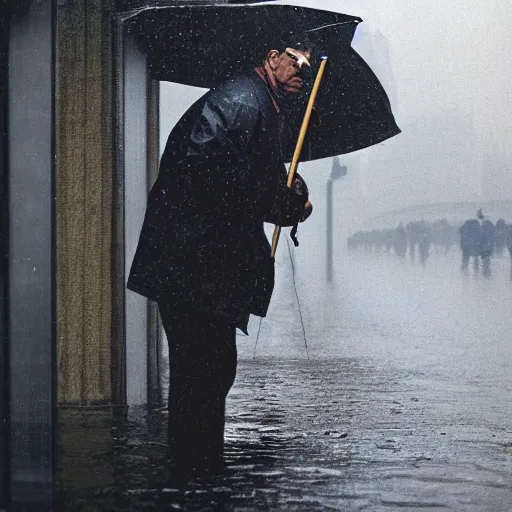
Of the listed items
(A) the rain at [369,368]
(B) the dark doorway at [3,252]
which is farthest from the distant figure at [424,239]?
(B) the dark doorway at [3,252]

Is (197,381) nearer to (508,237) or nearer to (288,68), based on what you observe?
(288,68)

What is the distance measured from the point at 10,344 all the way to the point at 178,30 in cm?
256

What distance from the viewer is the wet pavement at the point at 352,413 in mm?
4465

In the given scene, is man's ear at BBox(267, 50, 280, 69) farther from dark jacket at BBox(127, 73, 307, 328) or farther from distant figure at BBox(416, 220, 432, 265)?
distant figure at BBox(416, 220, 432, 265)

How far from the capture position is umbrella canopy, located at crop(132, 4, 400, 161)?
5.48 m

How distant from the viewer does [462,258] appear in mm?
8133

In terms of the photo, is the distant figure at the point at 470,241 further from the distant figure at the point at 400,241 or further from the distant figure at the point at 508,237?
the distant figure at the point at 400,241

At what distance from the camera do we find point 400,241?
8.54 m

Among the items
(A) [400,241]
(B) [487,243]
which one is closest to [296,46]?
(B) [487,243]

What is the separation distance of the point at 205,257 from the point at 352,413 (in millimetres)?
1758

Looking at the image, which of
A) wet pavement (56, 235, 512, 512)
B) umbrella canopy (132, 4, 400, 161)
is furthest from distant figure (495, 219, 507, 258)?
umbrella canopy (132, 4, 400, 161)

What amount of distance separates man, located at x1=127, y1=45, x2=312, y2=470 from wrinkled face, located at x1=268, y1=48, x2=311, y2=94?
0.23m

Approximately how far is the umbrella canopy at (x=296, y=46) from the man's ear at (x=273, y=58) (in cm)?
17

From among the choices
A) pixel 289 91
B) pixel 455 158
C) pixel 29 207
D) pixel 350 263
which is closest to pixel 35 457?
pixel 29 207
